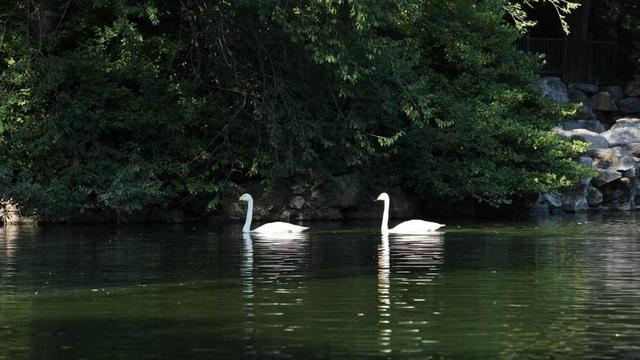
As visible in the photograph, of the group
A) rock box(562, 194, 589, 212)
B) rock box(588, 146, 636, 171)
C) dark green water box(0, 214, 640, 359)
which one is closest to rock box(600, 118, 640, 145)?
rock box(588, 146, 636, 171)

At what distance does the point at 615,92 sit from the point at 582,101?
8.24 ft

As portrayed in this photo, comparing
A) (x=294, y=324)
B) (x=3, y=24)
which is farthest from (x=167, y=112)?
(x=294, y=324)

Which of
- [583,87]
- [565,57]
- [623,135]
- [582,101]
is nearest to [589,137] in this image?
[623,135]

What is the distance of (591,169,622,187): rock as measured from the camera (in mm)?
39625

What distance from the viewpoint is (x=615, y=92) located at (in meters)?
52.5

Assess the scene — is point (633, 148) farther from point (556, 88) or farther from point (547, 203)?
point (556, 88)

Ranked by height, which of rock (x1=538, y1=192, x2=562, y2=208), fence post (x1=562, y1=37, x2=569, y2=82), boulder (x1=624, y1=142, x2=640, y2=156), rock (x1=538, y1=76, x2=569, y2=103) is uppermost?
fence post (x1=562, y1=37, x2=569, y2=82)

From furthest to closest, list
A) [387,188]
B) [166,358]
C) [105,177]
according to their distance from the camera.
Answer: [387,188], [105,177], [166,358]

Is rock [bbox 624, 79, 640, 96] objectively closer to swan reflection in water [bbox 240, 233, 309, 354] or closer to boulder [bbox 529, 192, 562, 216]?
boulder [bbox 529, 192, 562, 216]

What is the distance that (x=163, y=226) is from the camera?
30.8 meters

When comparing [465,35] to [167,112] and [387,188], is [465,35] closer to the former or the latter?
[387,188]

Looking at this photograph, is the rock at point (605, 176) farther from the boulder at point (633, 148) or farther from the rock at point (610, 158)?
the boulder at point (633, 148)

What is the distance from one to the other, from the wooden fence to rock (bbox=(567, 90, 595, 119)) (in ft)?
3.69

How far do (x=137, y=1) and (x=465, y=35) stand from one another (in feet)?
30.0
